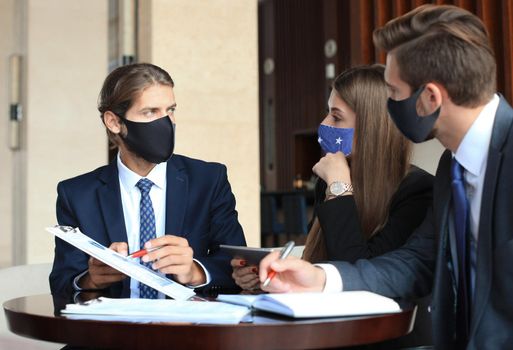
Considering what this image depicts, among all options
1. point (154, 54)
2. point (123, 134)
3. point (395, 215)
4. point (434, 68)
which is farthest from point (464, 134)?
point (154, 54)

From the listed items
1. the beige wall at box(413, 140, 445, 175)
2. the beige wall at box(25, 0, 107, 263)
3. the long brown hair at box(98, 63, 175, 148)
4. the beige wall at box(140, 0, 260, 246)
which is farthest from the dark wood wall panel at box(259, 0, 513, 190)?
the long brown hair at box(98, 63, 175, 148)

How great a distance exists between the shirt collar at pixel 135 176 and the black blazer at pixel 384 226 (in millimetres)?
529

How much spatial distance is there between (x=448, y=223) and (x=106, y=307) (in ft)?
2.35

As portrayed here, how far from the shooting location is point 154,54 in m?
3.70

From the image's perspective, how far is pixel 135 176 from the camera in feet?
7.06

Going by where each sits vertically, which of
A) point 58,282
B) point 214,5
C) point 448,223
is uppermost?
point 214,5

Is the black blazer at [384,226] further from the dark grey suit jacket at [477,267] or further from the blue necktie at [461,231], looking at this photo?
the blue necktie at [461,231]

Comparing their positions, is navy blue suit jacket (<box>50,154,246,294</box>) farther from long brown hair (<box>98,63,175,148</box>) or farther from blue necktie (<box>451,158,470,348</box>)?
blue necktie (<box>451,158,470,348</box>)

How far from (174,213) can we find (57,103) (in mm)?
2638

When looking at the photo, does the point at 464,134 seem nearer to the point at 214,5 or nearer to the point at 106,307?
the point at 106,307

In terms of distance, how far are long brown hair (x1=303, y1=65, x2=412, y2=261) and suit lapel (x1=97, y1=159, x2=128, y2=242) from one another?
535 mm

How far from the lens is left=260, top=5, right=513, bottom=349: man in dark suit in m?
1.37

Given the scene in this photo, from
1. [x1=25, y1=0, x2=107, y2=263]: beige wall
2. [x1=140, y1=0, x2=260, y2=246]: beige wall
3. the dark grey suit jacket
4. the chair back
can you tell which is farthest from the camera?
the chair back

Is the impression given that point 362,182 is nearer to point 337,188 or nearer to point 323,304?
point 337,188
